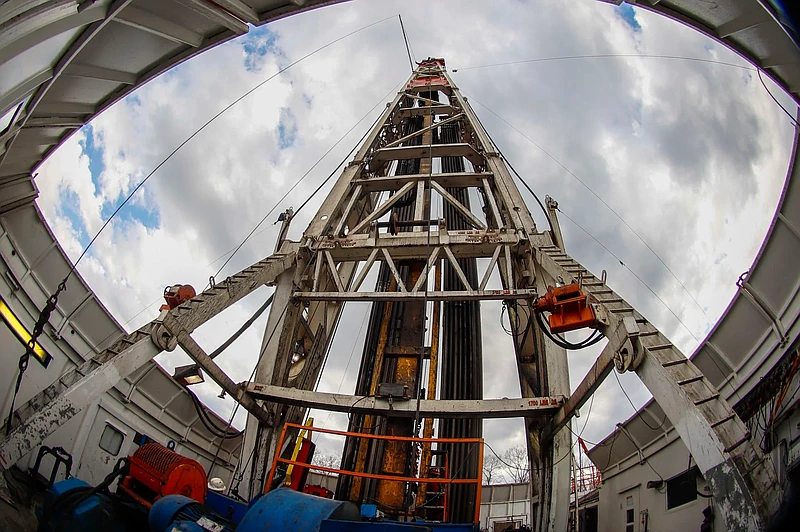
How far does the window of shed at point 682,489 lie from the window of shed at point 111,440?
10339 millimetres

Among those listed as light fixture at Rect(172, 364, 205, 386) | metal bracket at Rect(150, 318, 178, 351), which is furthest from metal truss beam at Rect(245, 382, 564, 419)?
metal bracket at Rect(150, 318, 178, 351)

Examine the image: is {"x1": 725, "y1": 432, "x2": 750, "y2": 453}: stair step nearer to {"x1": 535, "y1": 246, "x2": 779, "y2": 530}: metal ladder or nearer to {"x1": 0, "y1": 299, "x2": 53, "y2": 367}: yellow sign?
{"x1": 535, "y1": 246, "x2": 779, "y2": 530}: metal ladder

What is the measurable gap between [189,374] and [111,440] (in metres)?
5.87

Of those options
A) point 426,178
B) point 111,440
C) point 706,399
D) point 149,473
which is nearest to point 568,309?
point 706,399

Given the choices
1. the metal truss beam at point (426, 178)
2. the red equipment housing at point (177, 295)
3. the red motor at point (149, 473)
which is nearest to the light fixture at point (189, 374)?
the red equipment housing at point (177, 295)

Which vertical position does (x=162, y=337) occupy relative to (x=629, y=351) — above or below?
below

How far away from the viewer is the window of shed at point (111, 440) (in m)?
8.02

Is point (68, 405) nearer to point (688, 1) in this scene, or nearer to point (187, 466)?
point (187, 466)

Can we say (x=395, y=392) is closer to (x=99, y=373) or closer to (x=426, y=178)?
(x=99, y=373)

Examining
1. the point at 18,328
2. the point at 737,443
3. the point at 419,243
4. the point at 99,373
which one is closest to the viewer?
the point at 737,443

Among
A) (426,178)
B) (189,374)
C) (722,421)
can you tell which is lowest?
(722,421)

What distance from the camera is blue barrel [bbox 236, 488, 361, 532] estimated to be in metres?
2.38

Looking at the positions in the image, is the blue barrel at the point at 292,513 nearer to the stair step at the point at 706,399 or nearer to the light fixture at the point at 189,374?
the light fixture at the point at 189,374

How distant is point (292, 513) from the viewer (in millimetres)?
2447
